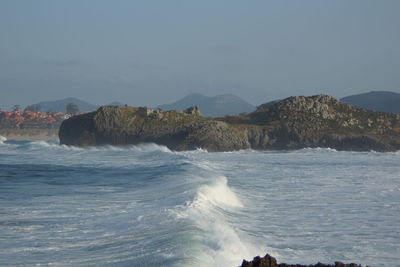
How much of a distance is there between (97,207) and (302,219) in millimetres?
5249

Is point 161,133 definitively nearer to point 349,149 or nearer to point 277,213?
point 349,149

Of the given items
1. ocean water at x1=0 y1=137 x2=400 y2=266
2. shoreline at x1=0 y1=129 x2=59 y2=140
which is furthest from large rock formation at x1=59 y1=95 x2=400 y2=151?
shoreline at x1=0 y1=129 x2=59 y2=140

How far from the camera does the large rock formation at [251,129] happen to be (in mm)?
59219

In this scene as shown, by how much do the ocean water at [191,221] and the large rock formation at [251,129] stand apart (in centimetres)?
3567

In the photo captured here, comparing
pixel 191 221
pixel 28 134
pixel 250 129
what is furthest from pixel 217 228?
pixel 28 134

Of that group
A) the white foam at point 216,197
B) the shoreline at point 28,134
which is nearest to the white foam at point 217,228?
the white foam at point 216,197

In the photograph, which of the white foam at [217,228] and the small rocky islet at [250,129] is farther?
the small rocky islet at [250,129]

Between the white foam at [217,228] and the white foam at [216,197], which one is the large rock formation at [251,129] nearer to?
the white foam at [216,197]

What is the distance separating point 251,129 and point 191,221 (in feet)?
171

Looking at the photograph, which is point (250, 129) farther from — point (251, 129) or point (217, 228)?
Answer: point (217, 228)

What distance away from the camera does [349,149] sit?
196 feet

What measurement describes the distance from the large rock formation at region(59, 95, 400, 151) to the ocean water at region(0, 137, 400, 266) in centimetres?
3567

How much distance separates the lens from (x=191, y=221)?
1185cm

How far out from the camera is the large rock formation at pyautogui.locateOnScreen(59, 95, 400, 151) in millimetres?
59219
